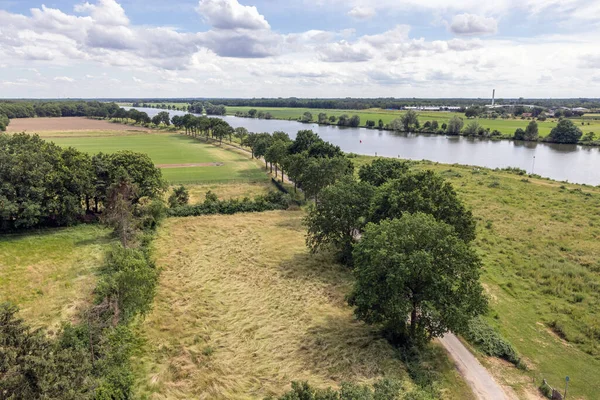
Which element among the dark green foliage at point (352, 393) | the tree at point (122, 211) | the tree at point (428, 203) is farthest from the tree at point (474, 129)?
the dark green foliage at point (352, 393)

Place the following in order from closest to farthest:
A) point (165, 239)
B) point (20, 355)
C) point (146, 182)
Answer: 1. point (20, 355)
2. point (165, 239)
3. point (146, 182)

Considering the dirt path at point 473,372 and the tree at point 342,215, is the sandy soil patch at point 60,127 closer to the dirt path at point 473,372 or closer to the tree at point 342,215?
the tree at point 342,215

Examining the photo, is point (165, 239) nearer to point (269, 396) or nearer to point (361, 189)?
point (361, 189)

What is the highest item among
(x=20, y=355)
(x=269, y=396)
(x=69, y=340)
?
(x=20, y=355)

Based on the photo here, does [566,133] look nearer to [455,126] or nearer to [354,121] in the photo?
[455,126]

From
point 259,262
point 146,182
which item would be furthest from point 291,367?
point 146,182
